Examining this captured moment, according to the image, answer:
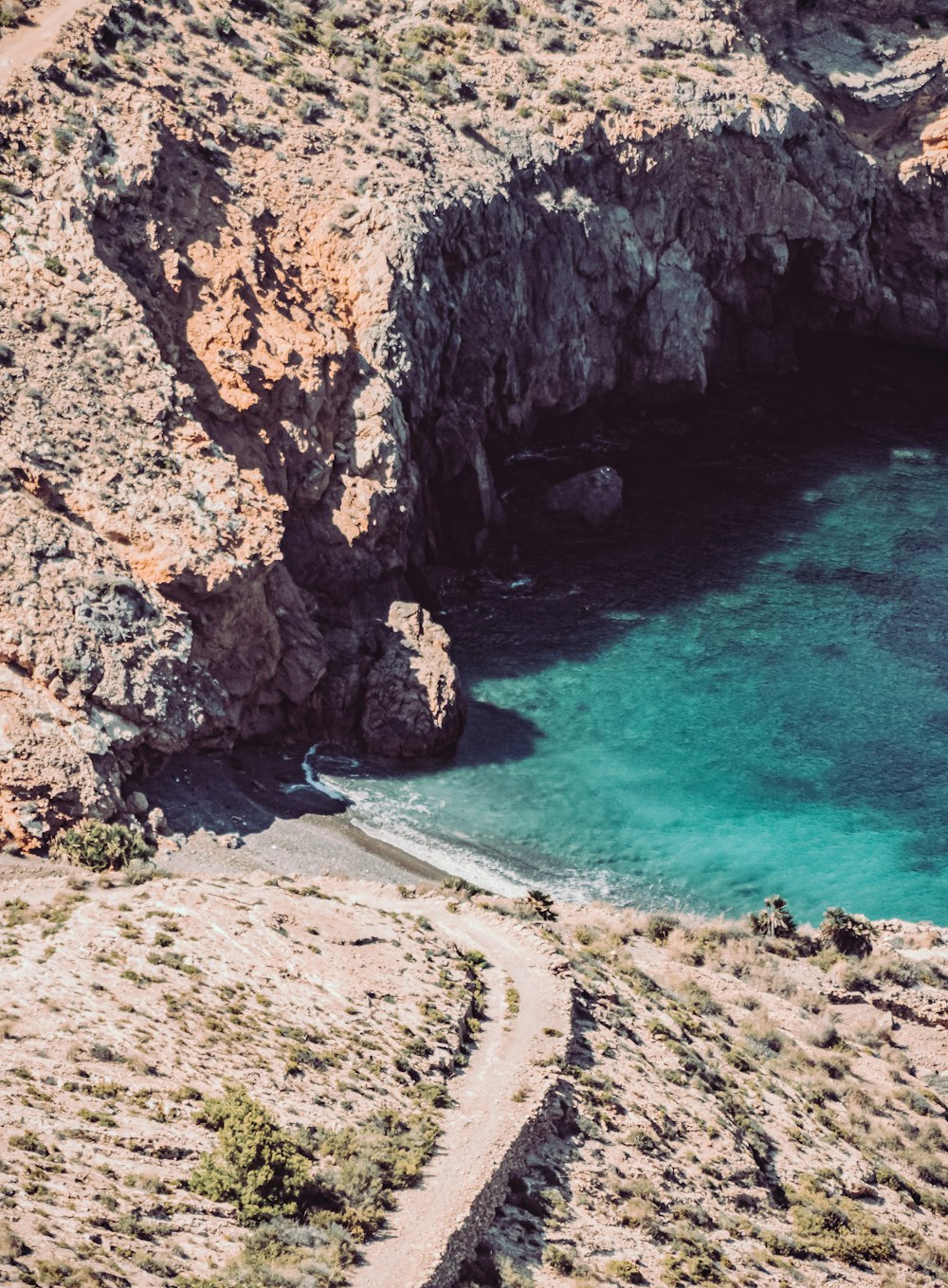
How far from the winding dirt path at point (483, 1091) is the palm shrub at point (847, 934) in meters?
12.2

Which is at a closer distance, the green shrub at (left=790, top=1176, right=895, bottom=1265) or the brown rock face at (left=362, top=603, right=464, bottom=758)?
the green shrub at (left=790, top=1176, right=895, bottom=1265)

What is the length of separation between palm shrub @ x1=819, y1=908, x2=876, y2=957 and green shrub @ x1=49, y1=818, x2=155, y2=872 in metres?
23.5

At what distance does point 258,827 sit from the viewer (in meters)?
60.1

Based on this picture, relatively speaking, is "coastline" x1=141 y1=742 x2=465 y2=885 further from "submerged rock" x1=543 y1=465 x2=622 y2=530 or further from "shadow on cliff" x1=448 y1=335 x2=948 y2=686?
"submerged rock" x1=543 y1=465 x2=622 y2=530

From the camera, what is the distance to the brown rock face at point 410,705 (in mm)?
68562

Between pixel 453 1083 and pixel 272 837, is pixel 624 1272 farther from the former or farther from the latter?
pixel 272 837

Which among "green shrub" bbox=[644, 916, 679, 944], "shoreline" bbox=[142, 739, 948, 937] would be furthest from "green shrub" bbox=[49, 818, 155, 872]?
"green shrub" bbox=[644, 916, 679, 944]

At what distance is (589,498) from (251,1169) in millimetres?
59216

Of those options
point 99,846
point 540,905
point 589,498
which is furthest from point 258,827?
point 589,498

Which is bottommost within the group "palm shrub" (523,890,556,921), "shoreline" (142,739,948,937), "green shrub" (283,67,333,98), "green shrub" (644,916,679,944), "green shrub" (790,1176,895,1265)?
"green shrub" (790,1176,895,1265)

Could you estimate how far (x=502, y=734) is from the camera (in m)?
71.2

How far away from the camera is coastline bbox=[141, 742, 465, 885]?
57719mm

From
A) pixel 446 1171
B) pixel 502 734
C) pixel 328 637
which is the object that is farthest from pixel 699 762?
pixel 446 1171

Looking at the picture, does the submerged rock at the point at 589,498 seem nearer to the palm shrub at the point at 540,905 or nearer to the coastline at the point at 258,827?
the coastline at the point at 258,827
